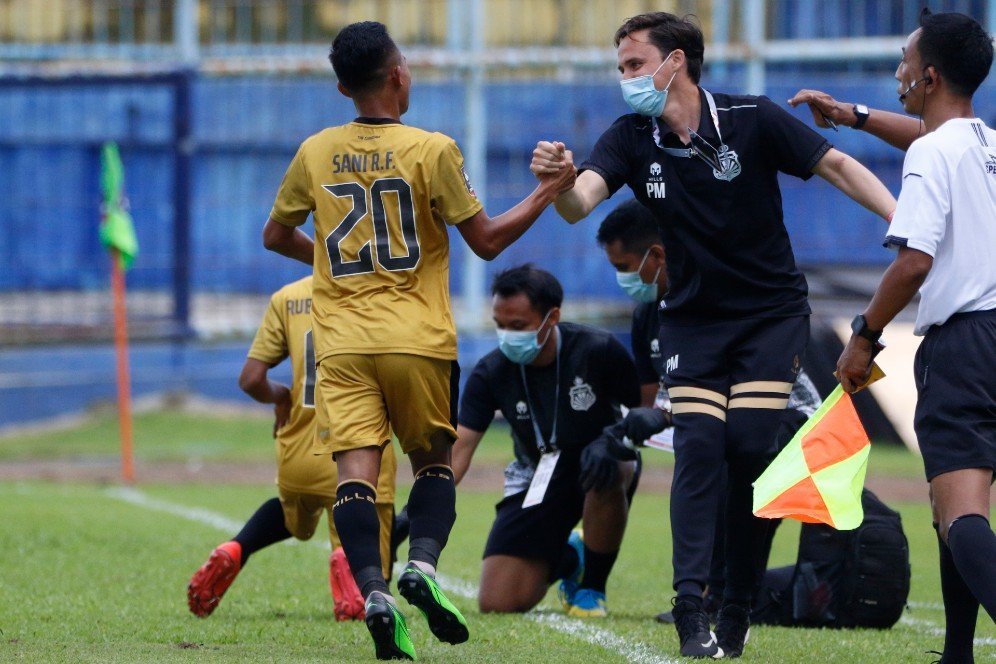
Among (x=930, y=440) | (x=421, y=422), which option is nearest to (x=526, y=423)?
(x=421, y=422)

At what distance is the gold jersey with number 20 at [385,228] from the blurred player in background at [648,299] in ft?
4.67

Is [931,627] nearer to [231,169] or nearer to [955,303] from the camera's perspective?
[955,303]

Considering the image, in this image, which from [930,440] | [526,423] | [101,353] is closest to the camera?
[930,440]

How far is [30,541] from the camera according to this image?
8.92 meters

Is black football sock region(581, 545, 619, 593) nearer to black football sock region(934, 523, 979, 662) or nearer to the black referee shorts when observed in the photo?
black football sock region(934, 523, 979, 662)

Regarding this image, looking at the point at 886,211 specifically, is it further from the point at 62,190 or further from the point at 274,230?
the point at 62,190

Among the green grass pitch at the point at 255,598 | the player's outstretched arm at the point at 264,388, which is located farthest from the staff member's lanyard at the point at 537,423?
the player's outstretched arm at the point at 264,388

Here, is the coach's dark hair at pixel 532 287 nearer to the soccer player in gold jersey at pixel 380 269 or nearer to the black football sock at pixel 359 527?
the soccer player in gold jersey at pixel 380 269

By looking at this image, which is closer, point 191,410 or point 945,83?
point 945,83

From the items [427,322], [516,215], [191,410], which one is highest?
[516,215]

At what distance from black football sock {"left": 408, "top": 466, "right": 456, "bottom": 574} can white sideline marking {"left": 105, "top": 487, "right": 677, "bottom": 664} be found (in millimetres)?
756

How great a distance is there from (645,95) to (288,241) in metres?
1.39

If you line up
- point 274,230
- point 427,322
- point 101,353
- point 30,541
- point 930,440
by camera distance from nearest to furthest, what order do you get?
point 930,440, point 427,322, point 274,230, point 30,541, point 101,353

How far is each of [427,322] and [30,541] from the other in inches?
181
